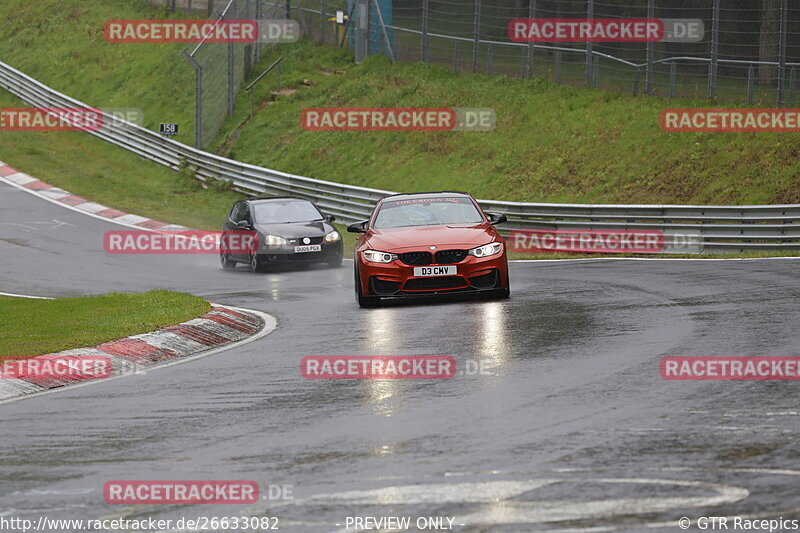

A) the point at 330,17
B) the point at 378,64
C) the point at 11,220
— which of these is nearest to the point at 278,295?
A: the point at 11,220

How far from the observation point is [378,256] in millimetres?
15445

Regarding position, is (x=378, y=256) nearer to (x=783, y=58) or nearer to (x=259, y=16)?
(x=783, y=58)

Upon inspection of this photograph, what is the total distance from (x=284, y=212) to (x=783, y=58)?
41.4 ft

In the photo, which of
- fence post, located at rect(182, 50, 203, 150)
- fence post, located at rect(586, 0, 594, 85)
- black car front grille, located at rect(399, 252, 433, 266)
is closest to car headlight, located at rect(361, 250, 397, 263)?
black car front grille, located at rect(399, 252, 433, 266)

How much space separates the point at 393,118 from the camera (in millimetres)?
38344

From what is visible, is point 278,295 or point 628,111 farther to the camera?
point 628,111

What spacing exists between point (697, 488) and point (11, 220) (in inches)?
1104

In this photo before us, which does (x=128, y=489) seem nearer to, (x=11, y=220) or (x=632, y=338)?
(x=632, y=338)

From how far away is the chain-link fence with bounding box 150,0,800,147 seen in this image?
96.8 ft

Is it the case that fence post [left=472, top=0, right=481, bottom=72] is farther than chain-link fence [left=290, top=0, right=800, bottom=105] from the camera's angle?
Yes

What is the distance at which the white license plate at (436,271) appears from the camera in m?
15.2

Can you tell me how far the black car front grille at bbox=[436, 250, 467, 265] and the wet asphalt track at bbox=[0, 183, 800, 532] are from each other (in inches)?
39.3

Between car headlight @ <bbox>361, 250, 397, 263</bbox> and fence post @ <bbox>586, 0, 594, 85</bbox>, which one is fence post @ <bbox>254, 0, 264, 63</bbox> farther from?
car headlight @ <bbox>361, 250, 397, 263</bbox>

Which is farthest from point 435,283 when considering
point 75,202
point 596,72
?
point 75,202
